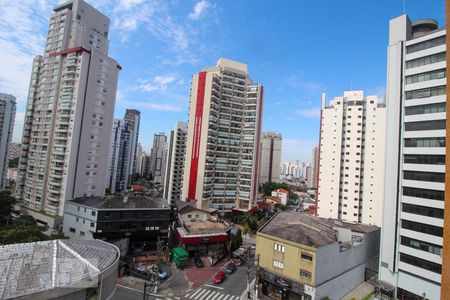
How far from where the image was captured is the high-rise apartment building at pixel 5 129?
69.1 metres

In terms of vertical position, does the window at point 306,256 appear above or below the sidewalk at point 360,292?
above

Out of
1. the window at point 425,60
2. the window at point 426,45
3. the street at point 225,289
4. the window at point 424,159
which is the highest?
the window at point 426,45

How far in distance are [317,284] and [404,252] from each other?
1195 cm

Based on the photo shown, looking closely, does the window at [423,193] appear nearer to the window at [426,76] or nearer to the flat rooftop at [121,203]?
the window at [426,76]

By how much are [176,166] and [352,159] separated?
49.7 meters

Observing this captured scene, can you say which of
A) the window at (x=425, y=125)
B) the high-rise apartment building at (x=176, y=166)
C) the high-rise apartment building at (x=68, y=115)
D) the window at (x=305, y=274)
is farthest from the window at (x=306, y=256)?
the high-rise apartment building at (x=176, y=166)

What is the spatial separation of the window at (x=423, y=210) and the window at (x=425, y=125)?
29.0 ft

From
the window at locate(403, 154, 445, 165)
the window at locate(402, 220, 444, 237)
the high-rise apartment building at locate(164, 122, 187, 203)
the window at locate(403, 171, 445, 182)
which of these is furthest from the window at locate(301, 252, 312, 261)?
the high-rise apartment building at locate(164, 122, 187, 203)

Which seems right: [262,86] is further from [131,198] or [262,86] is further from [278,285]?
[278,285]

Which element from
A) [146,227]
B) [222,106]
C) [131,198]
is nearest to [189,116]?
[222,106]

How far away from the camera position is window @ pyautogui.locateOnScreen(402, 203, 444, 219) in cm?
2572

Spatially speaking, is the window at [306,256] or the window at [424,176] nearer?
the window at [306,256]

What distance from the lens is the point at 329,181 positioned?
62219 millimetres

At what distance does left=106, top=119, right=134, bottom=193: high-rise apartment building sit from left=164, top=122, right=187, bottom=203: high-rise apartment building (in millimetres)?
25491
